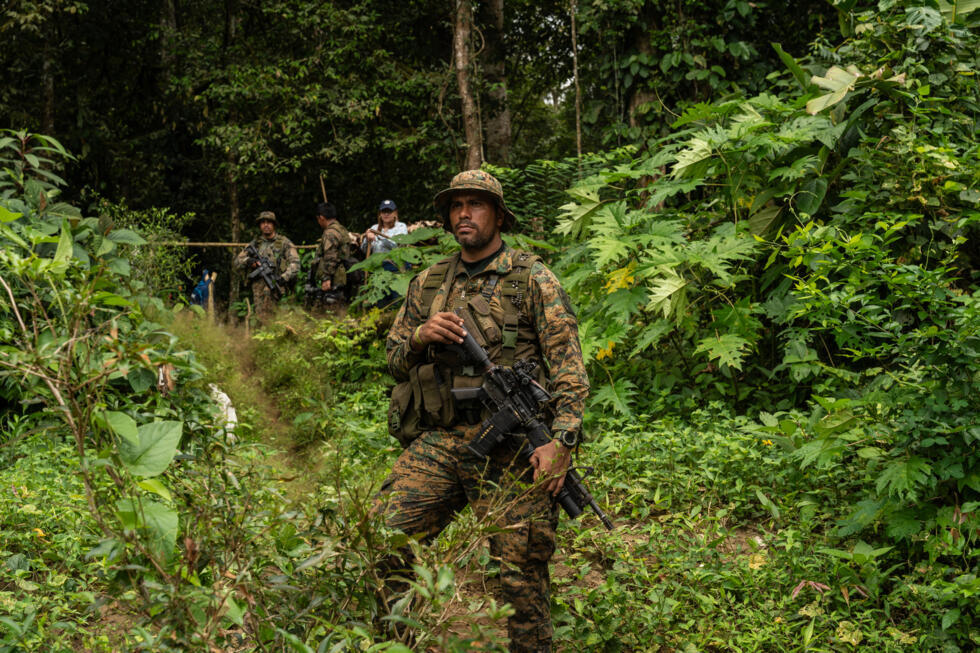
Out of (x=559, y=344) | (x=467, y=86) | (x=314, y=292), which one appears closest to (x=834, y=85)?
(x=559, y=344)

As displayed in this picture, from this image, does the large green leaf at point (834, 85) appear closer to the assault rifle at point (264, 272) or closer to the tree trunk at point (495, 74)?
the tree trunk at point (495, 74)

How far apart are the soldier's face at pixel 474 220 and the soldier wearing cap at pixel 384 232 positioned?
655 cm

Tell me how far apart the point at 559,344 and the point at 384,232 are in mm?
7281

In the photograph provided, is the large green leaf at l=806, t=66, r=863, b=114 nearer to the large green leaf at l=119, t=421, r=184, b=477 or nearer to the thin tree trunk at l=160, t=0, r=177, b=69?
the large green leaf at l=119, t=421, r=184, b=477

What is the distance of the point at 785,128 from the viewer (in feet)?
19.8

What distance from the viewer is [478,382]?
11.0ft

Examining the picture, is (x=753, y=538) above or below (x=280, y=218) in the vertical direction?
below

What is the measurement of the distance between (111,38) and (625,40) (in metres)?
11.7

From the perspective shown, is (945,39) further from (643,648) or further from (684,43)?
(643,648)

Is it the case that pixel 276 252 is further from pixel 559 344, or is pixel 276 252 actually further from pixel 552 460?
pixel 552 460

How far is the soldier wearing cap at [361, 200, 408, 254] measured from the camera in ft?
33.3

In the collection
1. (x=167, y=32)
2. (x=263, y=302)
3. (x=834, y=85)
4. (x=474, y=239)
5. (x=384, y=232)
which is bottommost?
(x=263, y=302)

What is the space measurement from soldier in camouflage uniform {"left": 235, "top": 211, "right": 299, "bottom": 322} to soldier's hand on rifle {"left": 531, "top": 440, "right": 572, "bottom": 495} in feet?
27.7

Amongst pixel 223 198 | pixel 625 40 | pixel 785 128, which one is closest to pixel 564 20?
pixel 625 40
